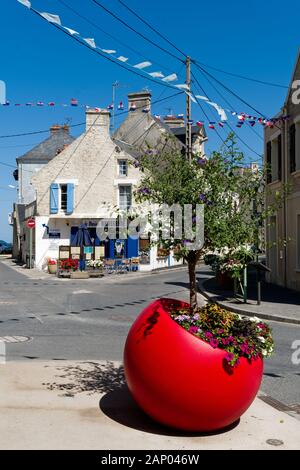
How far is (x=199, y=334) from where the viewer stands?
5.33 meters

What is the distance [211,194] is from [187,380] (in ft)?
6.65

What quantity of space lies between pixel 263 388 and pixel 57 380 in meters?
2.67

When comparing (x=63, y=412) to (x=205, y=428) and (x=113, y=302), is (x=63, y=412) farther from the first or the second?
(x=113, y=302)

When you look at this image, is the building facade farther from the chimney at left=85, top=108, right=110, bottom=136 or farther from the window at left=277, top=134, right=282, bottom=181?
the chimney at left=85, top=108, right=110, bottom=136

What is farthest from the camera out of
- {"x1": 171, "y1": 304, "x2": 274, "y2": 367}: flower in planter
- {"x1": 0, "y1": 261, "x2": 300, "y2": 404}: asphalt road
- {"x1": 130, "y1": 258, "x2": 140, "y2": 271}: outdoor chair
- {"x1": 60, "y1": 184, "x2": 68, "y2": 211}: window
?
{"x1": 60, "y1": 184, "x2": 68, "y2": 211}: window

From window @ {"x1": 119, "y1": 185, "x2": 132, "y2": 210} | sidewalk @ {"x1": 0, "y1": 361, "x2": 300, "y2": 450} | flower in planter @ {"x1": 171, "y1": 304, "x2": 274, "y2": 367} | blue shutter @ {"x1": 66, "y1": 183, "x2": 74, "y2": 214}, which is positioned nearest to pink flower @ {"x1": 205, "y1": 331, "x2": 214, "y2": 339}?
flower in planter @ {"x1": 171, "y1": 304, "x2": 274, "y2": 367}

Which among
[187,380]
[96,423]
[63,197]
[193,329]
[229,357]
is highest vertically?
[63,197]

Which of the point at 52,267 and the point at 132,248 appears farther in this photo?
the point at 132,248

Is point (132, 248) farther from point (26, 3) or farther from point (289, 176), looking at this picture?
point (26, 3)

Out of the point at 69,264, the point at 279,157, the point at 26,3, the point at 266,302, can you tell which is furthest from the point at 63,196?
the point at 26,3

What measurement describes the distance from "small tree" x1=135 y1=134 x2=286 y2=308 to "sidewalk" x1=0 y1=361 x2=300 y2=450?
1.34 metres

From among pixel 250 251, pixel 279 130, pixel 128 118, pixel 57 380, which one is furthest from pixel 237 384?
pixel 128 118

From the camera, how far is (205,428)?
5.26m

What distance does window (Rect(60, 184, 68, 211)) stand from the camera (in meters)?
32.5
